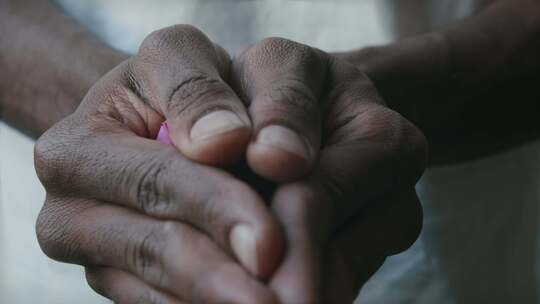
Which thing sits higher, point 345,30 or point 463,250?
point 345,30

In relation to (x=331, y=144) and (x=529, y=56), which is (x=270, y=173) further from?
(x=529, y=56)

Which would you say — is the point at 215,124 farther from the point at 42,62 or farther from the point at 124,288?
the point at 42,62

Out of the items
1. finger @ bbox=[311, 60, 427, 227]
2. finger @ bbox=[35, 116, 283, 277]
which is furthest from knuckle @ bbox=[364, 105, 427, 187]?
finger @ bbox=[35, 116, 283, 277]

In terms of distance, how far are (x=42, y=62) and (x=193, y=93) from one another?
35cm

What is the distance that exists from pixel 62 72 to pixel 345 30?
269 mm

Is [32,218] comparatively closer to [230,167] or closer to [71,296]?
[71,296]

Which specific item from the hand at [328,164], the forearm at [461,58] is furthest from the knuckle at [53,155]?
the forearm at [461,58]

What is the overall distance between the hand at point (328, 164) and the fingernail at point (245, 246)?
0.6 inches

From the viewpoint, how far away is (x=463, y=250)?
2.51 feet

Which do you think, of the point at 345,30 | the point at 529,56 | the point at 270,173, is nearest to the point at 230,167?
the point at 270,173

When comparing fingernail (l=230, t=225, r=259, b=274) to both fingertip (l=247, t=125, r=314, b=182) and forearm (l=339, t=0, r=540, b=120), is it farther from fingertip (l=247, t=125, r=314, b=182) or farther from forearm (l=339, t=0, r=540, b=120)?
forearm (l=339, t=0, r=540, b=120)

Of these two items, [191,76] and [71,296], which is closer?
[191,76]

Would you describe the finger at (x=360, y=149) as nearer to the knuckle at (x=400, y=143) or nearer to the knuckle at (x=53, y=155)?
the knuckle at (x=400, y=143)

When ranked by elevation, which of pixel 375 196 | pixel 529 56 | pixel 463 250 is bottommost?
pixel 463 250
